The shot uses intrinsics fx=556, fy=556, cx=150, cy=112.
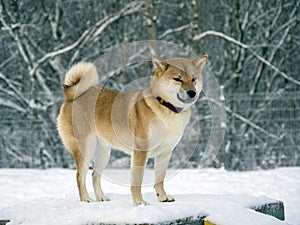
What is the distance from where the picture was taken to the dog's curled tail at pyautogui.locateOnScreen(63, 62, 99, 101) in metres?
4.42

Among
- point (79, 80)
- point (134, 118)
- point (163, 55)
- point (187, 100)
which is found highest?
point (163, 55)

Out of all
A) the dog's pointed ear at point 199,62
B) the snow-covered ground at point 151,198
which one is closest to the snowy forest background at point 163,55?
the snow-covered ground at point 151,198

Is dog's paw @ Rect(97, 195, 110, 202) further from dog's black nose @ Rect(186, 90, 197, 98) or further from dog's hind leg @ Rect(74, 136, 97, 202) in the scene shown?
dog's black nose @ Rect(186, 90, 197, 98)

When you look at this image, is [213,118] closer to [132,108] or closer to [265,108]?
[265,108]

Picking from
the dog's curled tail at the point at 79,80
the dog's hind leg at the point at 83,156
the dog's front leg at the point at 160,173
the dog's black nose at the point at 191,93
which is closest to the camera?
the dog's black nose at the point at 191,93

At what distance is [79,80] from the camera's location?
4.47m

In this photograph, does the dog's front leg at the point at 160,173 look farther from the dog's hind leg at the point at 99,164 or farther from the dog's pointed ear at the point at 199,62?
the dog's pointed ear at the point at 199,62

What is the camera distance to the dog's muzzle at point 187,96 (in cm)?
360

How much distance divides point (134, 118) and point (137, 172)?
1.24 ft

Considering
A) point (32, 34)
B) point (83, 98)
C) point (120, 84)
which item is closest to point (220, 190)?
point (83, 98)

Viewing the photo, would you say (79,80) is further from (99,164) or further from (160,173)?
(160,173)

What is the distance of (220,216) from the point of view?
3.68 meters

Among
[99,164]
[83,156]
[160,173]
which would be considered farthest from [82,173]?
[160,173]

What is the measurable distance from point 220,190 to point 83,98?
106 inches
